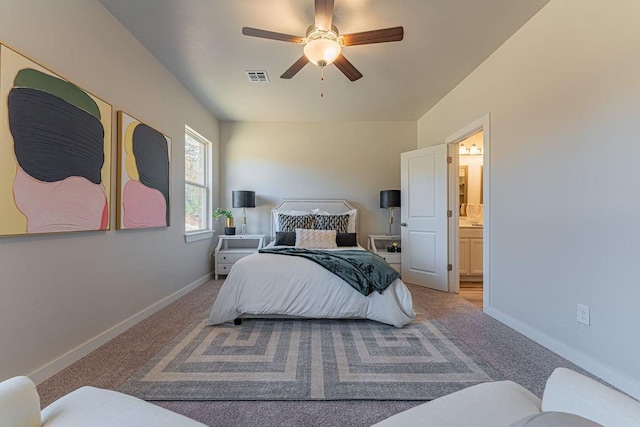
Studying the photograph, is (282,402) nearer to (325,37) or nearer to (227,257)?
(325,37)

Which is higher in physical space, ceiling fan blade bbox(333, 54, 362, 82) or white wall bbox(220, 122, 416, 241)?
ceiling fan blade bbox(333, 54, 362, 82)

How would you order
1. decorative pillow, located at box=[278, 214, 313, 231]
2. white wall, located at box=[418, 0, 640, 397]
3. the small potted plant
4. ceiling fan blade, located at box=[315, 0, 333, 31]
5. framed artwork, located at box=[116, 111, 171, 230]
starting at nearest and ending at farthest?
white wall, located at box=[418, 0, 640, 397], ceiling fan blade, located at box=[315, 0, 333, 31], framed artwork, located at box=[116, 111, 171, 230], decorative pillow, located at box=[278, 214, 313, 231], the small potted plant

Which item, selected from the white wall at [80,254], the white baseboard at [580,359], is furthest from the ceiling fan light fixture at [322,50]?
the white baseboard at [580,359]

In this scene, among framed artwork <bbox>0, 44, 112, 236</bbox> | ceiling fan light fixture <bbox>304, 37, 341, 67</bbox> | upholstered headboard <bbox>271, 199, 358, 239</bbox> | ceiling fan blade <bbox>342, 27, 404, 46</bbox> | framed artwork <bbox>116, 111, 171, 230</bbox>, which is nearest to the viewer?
framed artwork <bbox>0, 44, 112, 236</bbox>

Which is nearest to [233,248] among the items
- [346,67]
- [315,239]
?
[315,239]

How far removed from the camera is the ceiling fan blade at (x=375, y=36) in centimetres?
203

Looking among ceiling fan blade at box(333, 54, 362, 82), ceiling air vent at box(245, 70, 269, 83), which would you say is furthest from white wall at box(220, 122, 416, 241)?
ceiling fan blade at box(333, 54, 362, 82)

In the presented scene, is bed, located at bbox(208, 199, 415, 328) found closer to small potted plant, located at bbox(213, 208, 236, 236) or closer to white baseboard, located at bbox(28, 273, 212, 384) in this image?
white baseboard, located at bbox(28, 273, 212, 384)

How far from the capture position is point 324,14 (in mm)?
1964

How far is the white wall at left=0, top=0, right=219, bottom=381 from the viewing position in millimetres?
1599

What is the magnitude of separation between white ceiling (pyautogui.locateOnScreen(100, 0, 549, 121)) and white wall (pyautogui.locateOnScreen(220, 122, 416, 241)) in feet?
2.36

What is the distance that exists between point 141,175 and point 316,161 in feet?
9.19

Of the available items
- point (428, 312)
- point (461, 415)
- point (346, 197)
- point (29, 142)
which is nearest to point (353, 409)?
point (461, 415)

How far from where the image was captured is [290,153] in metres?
4.82
